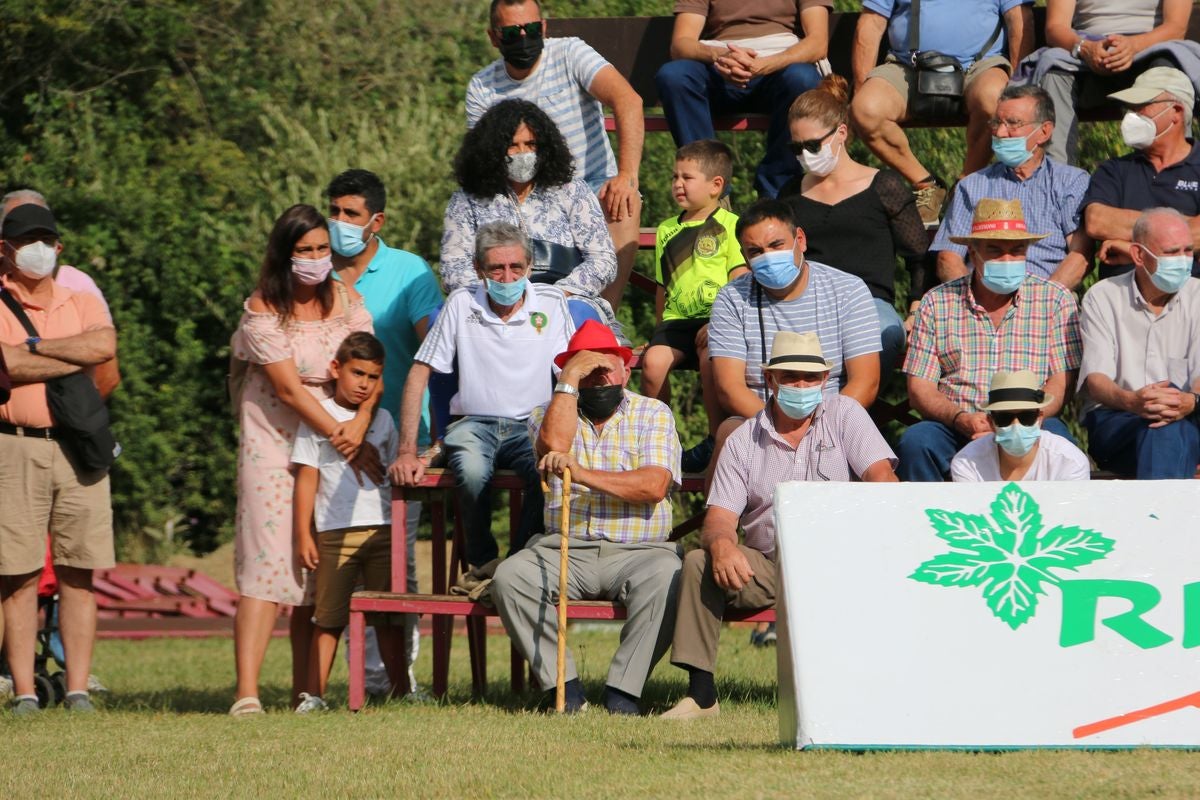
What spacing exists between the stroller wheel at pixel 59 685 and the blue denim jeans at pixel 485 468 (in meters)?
2.27

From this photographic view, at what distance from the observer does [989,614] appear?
5.98 m

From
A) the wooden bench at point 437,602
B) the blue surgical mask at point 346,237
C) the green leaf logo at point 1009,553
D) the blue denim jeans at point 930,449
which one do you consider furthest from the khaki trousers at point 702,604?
the blue surgical mask at point 346,237

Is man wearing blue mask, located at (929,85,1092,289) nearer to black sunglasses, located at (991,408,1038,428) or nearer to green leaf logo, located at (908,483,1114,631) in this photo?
black sunglasses, located at (991,408,1038,428)

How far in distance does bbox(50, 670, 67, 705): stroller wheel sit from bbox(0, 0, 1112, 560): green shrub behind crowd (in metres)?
10.3

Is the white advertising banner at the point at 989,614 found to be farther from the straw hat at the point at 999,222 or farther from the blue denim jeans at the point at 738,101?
the blue denim jeans at the point at 738,101

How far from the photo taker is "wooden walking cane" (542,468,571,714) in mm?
7746

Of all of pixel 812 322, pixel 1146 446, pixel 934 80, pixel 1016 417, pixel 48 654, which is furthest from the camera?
pixel 934 80

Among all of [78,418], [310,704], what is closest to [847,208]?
[310,704]

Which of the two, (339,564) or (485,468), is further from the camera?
(339,564)

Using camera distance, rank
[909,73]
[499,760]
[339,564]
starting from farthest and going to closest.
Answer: [909,73], [339,564], [499,760]

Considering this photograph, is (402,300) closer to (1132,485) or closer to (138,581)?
(1132,485)

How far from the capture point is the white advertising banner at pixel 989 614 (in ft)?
19.1

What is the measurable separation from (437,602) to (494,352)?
122 cm

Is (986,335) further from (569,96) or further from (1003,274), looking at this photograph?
(569,96)
